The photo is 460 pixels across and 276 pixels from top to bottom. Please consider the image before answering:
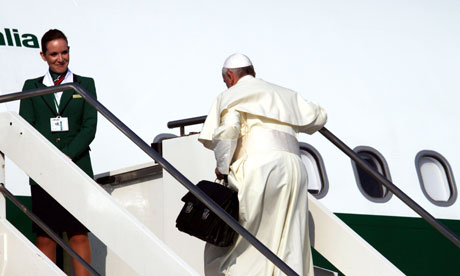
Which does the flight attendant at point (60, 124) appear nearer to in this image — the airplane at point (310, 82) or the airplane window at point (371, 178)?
the airplane at point (310, 82)

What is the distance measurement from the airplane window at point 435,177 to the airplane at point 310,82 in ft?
0.04

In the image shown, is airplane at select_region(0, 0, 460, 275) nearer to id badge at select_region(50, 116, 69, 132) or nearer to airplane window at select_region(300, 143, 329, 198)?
airplane window at select_region(300, 143, 329, 198)

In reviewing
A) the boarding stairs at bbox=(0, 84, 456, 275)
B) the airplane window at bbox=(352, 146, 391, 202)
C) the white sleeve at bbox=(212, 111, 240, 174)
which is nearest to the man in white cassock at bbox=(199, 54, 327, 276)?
the white sleeve at bbox=(212, 111, 240, 174)

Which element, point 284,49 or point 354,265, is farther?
point 284,49

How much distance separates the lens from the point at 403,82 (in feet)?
24.4

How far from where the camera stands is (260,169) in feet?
13.4

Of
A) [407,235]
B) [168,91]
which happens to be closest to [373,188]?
[407,235]

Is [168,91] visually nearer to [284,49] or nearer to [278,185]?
[284,49]

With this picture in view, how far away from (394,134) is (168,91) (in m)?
2.05

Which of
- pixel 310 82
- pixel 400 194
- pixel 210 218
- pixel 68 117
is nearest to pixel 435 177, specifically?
pixel 310 82

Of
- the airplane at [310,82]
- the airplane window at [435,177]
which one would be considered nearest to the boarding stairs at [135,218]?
the airplane at [310,82]

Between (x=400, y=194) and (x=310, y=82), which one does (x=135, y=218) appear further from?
(x=310, y=82)

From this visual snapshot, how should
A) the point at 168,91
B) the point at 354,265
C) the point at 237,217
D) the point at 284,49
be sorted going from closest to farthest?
the point at 237,217 < the point at 354,265 < the point at 168,91 < the point at 284,49

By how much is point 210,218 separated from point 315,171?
2649mm
